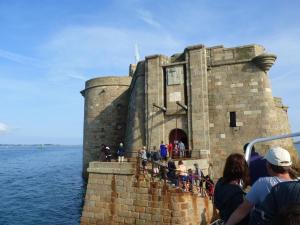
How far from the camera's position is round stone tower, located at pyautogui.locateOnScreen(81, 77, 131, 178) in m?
26.2

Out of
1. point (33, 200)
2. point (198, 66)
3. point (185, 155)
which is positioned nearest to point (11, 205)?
point (33, 200)

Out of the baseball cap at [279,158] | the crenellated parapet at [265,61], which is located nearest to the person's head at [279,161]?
the baseball cap at [279,158]

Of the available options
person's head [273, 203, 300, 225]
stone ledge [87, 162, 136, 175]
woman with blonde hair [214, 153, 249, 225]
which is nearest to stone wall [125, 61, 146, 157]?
stone ledge [87, 162, 136, 175]

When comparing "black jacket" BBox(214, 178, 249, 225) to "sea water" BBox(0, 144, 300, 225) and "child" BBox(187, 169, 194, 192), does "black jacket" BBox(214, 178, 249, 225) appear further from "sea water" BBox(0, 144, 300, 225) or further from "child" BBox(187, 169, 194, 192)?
"sea water" BBox(0, 144, 300, 225)

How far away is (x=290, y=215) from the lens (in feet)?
7.90

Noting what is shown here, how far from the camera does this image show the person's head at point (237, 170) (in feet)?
12.1

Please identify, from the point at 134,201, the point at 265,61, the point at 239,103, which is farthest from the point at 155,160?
the point at 265,61

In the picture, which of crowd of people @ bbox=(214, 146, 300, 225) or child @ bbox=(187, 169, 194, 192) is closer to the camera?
crowd of people @ bbox=(214, 146, 300, 225)

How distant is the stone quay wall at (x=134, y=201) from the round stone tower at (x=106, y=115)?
12918 millimetres

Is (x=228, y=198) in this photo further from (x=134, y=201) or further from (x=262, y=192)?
(x=134, y=201)

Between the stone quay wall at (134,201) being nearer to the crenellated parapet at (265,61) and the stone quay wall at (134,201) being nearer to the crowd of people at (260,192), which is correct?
the crowd of people at (260,192)

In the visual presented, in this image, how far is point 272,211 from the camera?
259 centimetres

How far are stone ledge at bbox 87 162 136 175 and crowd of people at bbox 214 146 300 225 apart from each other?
8.28 m

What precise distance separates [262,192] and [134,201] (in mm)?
9447
